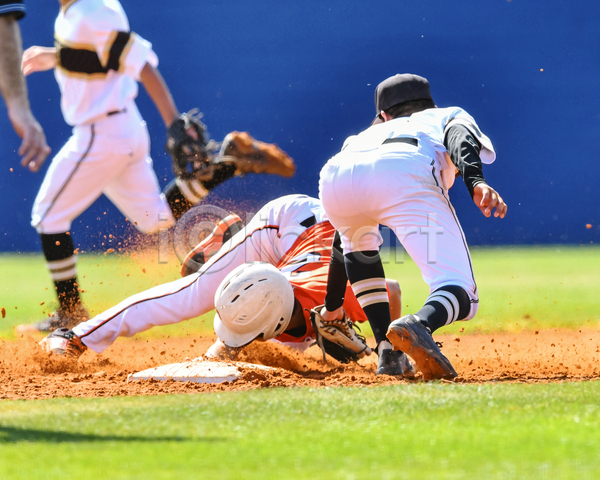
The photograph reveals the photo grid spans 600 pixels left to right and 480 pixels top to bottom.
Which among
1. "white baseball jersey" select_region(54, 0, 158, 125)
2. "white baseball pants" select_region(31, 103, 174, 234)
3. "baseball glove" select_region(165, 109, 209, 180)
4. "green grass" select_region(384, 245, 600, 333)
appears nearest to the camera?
"white baseball pants" select_region(31, 103, 174, 234)

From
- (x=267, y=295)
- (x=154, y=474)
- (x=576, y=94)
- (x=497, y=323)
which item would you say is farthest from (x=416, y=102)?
(x=576, y=94)

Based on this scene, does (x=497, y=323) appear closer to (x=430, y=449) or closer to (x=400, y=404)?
(x=400, y=404)

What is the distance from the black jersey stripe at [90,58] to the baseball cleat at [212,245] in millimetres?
1591

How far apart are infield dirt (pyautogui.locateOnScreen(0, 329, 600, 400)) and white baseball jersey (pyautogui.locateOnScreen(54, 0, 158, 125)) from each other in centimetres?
172

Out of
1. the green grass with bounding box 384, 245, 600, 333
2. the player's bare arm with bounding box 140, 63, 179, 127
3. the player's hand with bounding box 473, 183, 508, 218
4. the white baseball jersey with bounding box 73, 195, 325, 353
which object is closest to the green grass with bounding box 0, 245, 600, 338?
the green grass with bounding box 384, 245, 600, 333

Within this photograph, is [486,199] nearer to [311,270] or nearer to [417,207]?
[417,207]

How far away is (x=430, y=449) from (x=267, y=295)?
1.50m

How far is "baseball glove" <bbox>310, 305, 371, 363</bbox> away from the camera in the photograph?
302 cm

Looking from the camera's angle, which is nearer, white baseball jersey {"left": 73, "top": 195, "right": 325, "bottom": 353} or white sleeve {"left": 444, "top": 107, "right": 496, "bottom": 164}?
white sleeve {"left": 444, "top": 107, "right": 496, "bottom": 164}

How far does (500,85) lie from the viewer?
799 cm

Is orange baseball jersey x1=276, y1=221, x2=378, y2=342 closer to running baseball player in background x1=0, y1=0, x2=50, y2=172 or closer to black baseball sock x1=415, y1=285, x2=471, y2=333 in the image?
black baseball sock x1=415, y1=285, x2=471, y2=333

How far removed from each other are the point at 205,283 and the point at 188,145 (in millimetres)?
1945

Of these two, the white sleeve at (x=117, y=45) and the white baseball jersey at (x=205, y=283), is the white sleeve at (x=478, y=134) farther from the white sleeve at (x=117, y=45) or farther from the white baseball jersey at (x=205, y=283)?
the white sleeve at (x=117, y=45)

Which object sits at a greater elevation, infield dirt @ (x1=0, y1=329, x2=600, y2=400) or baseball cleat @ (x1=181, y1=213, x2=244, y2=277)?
baseball cleat @ (x1=181, y1=213, x2=244, y2=277)
